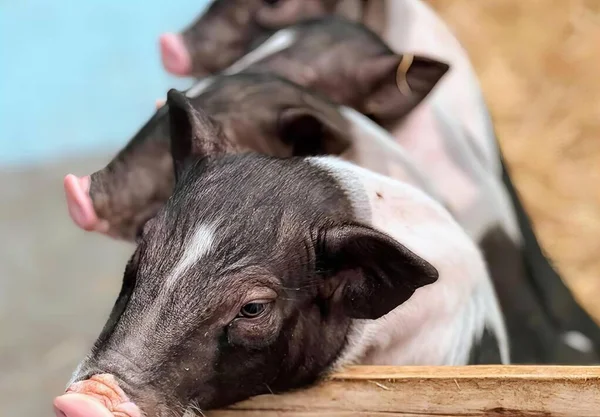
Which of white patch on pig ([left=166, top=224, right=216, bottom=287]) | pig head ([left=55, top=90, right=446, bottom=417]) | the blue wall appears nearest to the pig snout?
pig head ([left=55, top=90, right=446, bottom=417])

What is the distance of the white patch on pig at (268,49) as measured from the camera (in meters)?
1.54

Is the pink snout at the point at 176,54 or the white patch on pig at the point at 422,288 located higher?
the pink snout at the point at 176,54

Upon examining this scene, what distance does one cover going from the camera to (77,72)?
271cm

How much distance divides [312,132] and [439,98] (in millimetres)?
484

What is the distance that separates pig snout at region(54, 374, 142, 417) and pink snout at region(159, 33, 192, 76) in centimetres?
96

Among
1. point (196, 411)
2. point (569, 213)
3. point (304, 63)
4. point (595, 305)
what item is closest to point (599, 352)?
point (595, 305)

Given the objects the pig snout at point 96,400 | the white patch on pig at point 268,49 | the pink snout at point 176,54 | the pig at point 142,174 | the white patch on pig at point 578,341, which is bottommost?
the white patch on pig at point 578,341

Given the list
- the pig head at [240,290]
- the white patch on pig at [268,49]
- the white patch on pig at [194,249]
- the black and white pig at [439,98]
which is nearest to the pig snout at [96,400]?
the pig head at [240,290]

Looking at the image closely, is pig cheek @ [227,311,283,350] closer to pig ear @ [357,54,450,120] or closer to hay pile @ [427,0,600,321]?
pig ear @ [357,54,450,120]

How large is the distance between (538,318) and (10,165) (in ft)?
5.36

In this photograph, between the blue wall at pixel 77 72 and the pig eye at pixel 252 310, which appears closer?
the pig eye at pixel 252 310

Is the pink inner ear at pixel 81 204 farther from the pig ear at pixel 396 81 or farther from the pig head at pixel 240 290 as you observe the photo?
the pig ear at pixel 396 81

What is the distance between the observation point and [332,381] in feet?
3.23

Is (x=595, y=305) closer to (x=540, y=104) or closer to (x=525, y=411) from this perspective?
(x=540, y=104)
